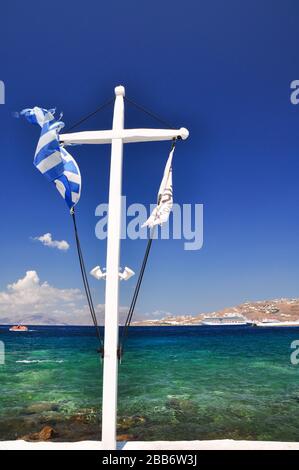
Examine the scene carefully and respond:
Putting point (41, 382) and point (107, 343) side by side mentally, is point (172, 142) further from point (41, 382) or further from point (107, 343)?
point (41, 382)

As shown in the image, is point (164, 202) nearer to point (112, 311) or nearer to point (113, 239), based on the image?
point (113, 239)

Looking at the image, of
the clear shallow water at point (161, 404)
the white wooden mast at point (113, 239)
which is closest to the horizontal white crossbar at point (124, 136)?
the white wooden mast at point (113, 239)

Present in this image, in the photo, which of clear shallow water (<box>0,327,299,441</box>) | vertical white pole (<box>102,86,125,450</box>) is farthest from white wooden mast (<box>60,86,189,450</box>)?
clear shallow water (<box>0,327,299,441</box>)

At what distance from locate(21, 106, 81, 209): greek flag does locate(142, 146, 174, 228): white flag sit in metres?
0.99

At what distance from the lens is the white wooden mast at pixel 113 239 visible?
3783mm

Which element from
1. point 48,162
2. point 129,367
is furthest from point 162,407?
point 129,367

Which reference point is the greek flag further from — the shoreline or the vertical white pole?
the shoreline

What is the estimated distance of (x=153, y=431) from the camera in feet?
33.0

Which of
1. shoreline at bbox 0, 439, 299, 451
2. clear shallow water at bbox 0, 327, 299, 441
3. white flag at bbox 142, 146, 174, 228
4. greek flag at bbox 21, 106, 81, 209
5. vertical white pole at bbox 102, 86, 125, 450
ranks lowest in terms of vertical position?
clear shallow water at bbox 0, 327, 299, 441

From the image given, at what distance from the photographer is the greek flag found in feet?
14.0

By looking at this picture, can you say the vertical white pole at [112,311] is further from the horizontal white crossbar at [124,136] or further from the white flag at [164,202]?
the white flag at [164,202]

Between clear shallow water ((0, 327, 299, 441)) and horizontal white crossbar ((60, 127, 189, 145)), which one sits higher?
horizontal white crossbar ((60, 127, 189, 145))

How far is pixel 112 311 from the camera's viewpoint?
3.84 m
